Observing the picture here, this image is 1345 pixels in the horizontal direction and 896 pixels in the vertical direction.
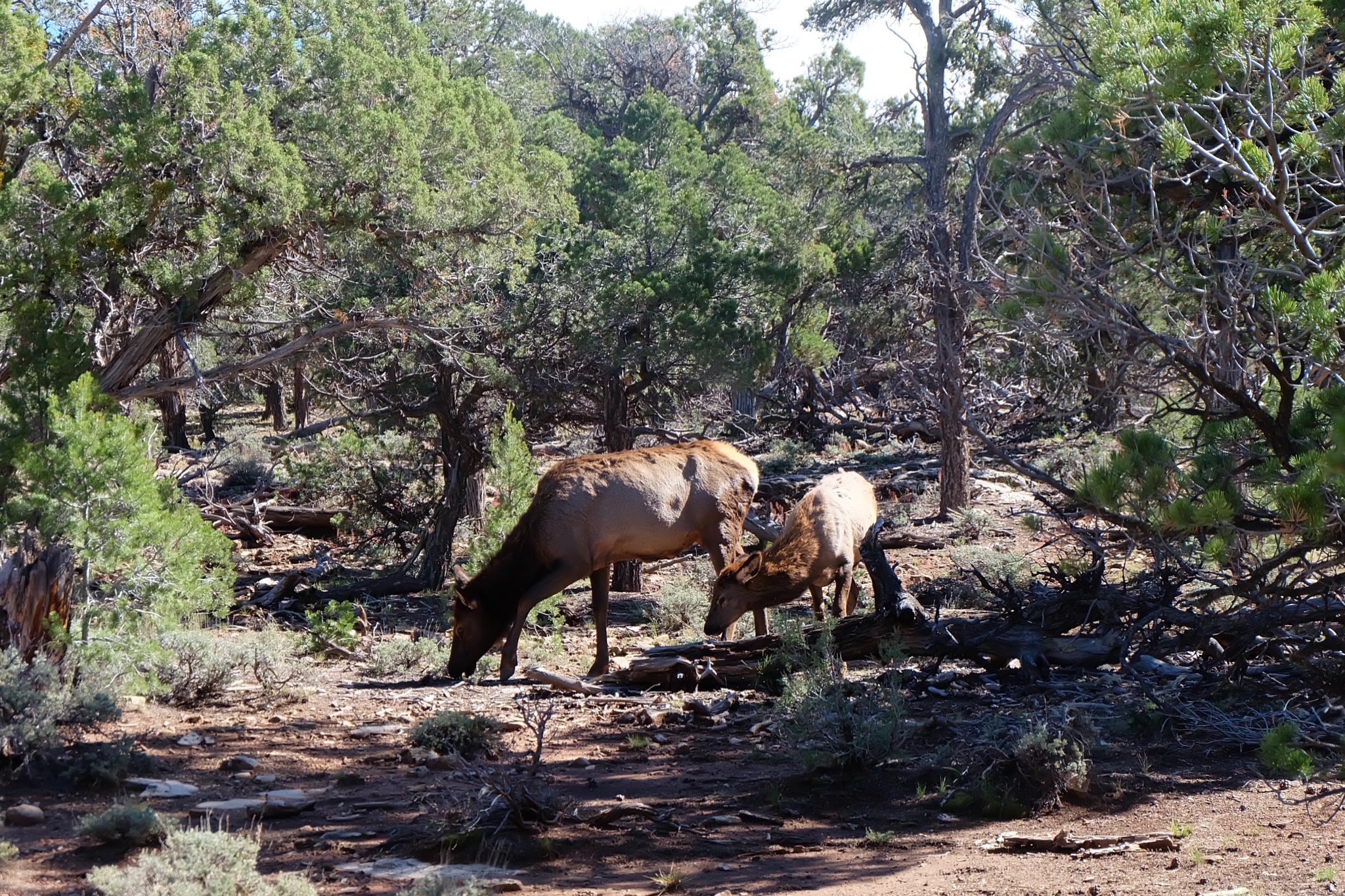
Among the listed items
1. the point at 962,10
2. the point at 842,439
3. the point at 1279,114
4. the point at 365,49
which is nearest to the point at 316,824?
the point at 1279,114

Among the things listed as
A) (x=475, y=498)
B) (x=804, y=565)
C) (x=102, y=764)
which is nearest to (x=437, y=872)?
(x=102, y=764)

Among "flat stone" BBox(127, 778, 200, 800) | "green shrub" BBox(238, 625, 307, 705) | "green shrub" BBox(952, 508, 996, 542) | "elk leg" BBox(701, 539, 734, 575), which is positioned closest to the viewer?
"flat stone" BBox(127, 778, 200, 800)

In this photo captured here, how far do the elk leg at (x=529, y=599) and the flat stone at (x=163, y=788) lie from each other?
3.86 meters

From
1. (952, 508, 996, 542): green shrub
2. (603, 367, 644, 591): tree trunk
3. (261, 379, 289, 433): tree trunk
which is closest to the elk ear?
(603, 367, 644, 591): tree trunk

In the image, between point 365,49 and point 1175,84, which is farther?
point 365,49

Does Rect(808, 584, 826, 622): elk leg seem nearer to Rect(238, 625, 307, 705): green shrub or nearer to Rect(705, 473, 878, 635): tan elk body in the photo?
Rect(705, 473, 878, 635): tan elk body

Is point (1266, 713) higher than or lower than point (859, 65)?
lower

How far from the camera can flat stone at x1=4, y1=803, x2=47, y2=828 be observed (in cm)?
646

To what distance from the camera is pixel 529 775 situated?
23.0 feet

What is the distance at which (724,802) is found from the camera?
290 inches

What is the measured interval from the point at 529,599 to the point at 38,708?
454cm

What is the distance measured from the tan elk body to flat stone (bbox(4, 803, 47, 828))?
234 inches

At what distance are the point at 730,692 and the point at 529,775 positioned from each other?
3459 millimetres

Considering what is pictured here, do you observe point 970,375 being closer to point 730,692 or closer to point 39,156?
point 730,692
